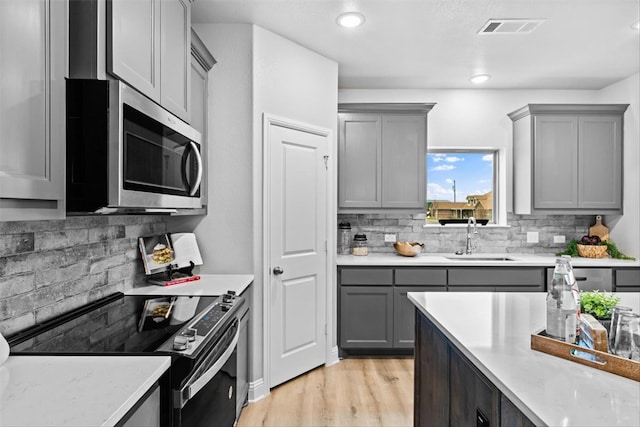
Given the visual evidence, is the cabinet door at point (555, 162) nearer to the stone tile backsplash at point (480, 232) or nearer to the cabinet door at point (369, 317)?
the stone tile backsplash at point (480, 232)

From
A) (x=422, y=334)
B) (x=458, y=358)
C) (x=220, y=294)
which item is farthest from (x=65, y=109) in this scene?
(x=422, y=334)

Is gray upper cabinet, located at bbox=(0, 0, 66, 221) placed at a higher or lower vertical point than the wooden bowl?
higher

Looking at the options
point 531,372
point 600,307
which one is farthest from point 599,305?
point 531,372

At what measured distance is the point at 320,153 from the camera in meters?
3.32

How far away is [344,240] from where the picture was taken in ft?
13.7

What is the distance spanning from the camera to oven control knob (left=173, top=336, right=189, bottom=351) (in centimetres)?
134

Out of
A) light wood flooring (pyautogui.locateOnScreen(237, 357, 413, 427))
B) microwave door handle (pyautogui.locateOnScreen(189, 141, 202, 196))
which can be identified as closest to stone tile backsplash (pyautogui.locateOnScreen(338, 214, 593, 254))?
light wood flooring (pyautogui.locateOnScreen(237, 357, 413, 427))

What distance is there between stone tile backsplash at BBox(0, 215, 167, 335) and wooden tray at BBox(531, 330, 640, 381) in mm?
1777

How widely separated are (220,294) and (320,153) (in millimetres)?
1565

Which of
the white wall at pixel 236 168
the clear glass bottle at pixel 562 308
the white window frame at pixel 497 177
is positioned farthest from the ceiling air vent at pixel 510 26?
the clear glass bottle at pixel 562 308

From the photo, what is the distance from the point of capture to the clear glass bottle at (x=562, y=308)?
1.24 metres

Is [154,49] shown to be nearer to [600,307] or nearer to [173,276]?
[173,276]

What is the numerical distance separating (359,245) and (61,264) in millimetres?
2826

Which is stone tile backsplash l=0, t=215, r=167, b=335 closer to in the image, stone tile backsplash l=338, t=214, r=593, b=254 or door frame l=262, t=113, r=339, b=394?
door frame l=262, t=113, r=339, b=394
